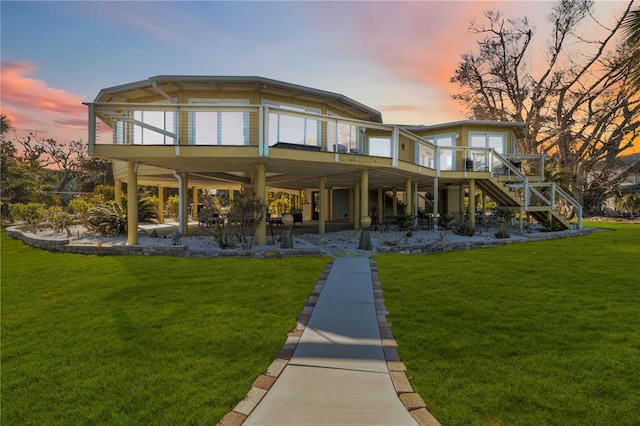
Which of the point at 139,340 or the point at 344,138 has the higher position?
the point at 344,138

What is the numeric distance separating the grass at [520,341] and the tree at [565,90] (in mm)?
22612

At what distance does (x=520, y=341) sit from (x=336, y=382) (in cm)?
237

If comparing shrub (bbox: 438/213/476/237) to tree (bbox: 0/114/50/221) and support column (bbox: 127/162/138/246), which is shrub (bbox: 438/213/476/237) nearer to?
support column (bbox: 127/162/138/246)

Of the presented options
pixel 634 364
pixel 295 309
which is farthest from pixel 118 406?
pixel 634 364

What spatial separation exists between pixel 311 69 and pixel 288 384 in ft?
44.9

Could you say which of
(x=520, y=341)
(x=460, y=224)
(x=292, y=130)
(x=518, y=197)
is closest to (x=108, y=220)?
(x=292, y=130)

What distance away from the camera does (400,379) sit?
3.02 meters

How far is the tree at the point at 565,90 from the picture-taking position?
85.2 ft

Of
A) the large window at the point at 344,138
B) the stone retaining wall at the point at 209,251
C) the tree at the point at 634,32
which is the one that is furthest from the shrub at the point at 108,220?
the tree at the point at 634,32

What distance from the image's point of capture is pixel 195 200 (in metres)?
23.2

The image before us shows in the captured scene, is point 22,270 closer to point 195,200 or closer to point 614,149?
point 195,200

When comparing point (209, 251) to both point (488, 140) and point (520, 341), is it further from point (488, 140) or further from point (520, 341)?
point (488, 140)

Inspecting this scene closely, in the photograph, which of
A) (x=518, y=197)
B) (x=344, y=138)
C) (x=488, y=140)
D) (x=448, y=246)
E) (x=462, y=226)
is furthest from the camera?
(x=488, y=140)

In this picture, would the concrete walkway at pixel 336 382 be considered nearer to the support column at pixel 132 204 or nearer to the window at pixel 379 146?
the support column at pixel 132 204
